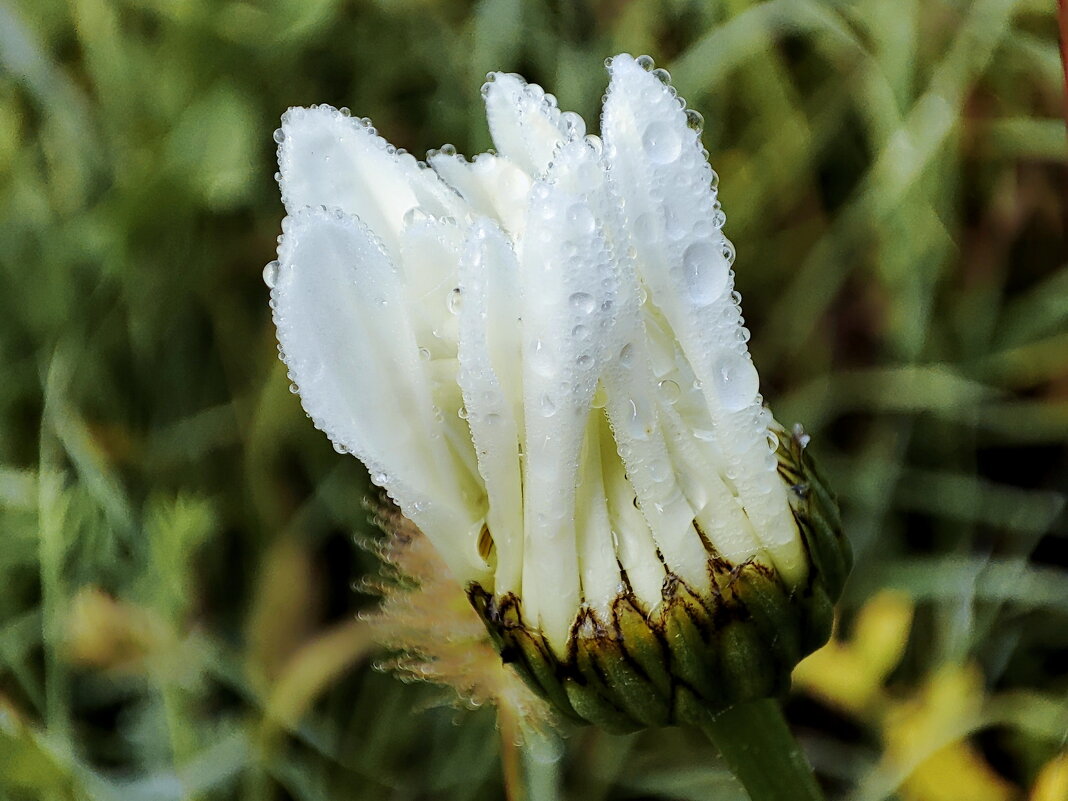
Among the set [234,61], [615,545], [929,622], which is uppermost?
[234,61]

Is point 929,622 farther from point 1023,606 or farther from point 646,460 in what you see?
point 646,460

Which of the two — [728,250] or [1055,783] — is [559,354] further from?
[1055,783]

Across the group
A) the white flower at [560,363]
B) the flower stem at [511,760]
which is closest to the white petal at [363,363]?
the white flower at [560,363]

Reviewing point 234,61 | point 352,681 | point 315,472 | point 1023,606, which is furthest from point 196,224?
point 1023,606

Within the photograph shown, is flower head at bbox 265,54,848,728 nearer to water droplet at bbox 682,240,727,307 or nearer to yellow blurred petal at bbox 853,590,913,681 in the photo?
water droplet at bbox 682,240,727,307

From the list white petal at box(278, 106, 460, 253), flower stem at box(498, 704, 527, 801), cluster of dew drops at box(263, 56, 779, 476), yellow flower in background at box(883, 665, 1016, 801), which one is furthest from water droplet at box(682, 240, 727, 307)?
yellow flower in background at box(883, 665, 1016, 801)

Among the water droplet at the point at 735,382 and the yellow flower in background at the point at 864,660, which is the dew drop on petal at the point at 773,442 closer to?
the water droplet at the point at 735,382
